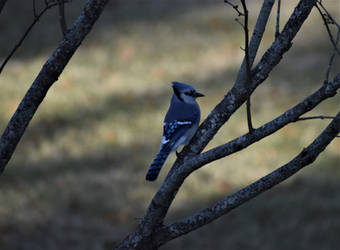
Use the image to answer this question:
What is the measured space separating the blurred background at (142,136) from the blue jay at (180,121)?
2.59 meters

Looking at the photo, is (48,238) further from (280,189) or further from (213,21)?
(213,21)

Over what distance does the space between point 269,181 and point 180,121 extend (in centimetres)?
248

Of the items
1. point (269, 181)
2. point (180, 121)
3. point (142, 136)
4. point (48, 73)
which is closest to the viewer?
point (269, 181)

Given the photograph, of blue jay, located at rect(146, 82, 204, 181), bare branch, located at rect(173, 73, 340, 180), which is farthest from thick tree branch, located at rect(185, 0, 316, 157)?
blue jay, located at rect(146, 82, 204, 181)

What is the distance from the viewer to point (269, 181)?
341cm

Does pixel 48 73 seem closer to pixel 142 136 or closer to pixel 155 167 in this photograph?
pixel 155 167

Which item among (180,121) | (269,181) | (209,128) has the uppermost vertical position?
(180,121)

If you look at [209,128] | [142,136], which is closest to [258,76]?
[209,128]

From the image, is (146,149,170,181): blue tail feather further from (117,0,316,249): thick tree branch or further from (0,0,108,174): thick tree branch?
(0,0,108,174): thick tree branch

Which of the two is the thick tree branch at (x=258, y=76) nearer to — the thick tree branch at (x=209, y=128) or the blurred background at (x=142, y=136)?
the thick tree branch at (x=209, y=128)

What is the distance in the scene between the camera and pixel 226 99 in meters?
3.93

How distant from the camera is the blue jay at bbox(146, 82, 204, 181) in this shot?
18.5ft

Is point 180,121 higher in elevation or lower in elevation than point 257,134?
higher

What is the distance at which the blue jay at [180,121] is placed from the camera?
5.65m
